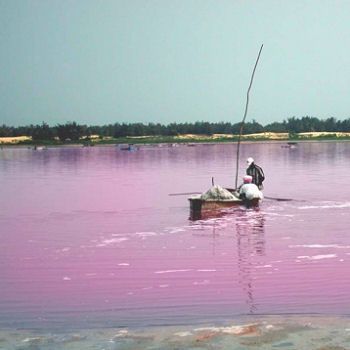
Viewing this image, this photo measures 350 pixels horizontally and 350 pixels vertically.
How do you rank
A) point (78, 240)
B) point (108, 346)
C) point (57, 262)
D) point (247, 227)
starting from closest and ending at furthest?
1. point (108, 346)
2. point (57, 262)
3. point (78, 240)
4. point (247, 227)

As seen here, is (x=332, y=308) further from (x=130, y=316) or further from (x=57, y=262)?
(x=57, y=262)

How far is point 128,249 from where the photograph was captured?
18.4m

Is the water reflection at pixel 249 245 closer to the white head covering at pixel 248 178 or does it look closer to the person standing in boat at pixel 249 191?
the person standing in boat at pixel 249 191

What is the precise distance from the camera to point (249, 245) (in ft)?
61.8

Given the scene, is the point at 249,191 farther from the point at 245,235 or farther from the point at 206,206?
the point at 245,235

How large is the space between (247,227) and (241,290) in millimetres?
10068

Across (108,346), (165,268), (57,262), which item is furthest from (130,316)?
(57,262)

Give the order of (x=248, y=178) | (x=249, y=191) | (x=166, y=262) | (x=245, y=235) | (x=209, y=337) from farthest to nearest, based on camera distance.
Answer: (x=248, y=178)
(x=249, y=191)
(x=245, y=235)
(x=166, y=262)
(x=209, y=337)

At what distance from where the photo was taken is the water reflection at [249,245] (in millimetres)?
13000

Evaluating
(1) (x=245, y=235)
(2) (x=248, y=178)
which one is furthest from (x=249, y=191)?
(1) (x=245, y=235)

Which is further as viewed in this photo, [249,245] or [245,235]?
[245,235]

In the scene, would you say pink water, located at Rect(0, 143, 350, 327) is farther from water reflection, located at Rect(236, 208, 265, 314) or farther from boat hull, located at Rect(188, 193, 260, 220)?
boat hull, located at Rect(188, 193, 260, 220)

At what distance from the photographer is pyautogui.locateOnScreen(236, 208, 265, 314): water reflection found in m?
13.0

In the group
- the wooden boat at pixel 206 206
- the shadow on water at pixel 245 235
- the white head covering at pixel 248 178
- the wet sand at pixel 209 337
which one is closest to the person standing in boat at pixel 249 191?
the white head covering at pixel 248 178
